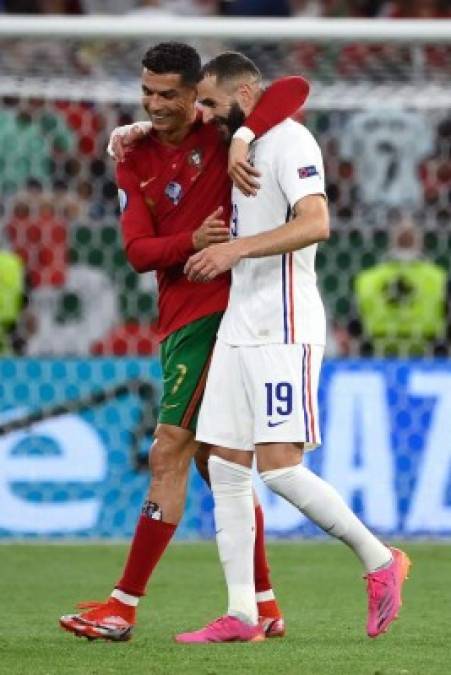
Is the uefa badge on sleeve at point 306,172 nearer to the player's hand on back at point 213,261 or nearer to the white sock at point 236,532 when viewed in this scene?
the player's hand on back at point 213,261

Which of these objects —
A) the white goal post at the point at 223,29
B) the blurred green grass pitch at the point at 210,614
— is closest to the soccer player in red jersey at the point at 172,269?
the blurred green grass pitch at the point at 210,614

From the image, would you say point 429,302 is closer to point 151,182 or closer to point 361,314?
point 361,314

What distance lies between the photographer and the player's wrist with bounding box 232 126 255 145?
5.88 meters

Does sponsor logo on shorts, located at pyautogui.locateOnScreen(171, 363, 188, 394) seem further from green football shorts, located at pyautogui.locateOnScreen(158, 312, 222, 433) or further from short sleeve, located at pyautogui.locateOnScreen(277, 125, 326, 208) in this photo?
short sleeve, located at pyautogui.locateOnScreen(277, 125, 326, 208)

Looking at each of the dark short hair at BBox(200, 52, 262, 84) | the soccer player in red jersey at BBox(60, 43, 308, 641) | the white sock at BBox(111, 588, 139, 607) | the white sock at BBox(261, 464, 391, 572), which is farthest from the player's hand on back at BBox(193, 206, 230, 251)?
the white sock at BBox(111, 588, 139, 607)

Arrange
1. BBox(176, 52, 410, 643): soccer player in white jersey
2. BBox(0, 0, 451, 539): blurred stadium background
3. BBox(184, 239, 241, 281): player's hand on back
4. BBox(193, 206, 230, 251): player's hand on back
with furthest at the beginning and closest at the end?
BBox(0, 0, 451, 539): blurred stadium background
BBox(193, 206, 230, 251): player's hand on back
BBox(176, 52, 410, 643): soccer player in white jersey
BBox(184, 239, 241, 281): player's hand on back

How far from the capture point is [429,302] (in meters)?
10.6

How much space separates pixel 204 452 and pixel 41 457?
3.32 m

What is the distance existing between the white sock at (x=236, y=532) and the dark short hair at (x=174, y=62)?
1.29 metres

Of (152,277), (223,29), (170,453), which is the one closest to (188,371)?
(170,453)

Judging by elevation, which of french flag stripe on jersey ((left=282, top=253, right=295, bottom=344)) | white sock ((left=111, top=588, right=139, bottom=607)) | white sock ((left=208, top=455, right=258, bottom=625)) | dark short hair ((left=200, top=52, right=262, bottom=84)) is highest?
dark short hair ((left=200, top=52, right=262, bottom=84))

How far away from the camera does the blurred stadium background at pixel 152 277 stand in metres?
9.55

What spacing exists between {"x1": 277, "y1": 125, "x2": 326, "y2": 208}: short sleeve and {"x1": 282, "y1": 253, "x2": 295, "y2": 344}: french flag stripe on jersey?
22cm

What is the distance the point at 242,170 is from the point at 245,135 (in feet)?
0.45
